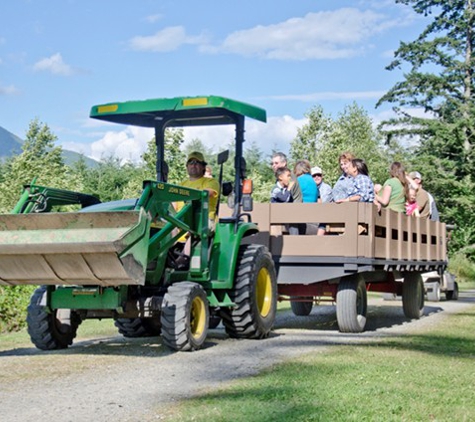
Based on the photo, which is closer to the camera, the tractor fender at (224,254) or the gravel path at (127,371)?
the gravel path at (127,371)

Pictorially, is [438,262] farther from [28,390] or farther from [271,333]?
[28,390]

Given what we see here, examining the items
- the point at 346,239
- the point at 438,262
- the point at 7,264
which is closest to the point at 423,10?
the point at 438,262

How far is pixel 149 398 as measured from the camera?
6598 millimetres

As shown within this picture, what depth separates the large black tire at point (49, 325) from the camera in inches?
370

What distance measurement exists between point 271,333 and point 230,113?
2.92m

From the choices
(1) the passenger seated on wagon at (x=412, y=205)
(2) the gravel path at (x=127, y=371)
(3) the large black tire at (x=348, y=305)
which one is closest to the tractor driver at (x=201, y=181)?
(2) the gravel path at (x=127, y=371)

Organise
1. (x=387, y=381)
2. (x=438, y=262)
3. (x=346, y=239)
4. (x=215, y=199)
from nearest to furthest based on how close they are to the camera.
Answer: (x=387, y=381), (x=215, y=199), (x=346, y=239), (x=438, y=262)

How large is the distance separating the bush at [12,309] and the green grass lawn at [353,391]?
6.29 meters

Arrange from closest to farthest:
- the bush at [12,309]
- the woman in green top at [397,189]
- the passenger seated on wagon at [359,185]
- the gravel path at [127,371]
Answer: the gravel path at [127,371]
the passenger seated on wagon at [359,185]
the bush at [12,309]
the woman in green top at [397,189]

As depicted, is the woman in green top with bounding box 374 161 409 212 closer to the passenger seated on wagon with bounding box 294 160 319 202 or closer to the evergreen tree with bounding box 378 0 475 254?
the passenger seated on wagon with bounding box 294 160 319 202

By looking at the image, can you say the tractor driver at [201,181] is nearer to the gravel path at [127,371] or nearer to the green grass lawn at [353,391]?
the gravel path at [127,371]

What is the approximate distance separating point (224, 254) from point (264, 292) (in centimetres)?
103

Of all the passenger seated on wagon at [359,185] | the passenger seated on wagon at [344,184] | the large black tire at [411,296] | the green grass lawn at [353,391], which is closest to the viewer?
the green grass lawn at [353,391]

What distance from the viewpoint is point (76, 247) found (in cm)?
825
